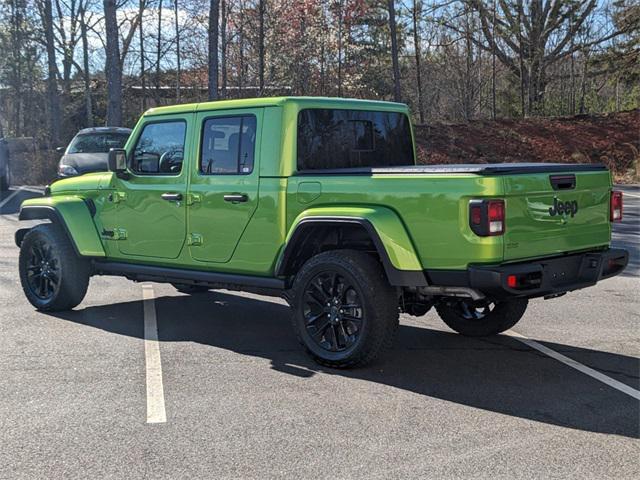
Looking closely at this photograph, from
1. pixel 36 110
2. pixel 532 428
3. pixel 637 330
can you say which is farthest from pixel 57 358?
pixel 36 110

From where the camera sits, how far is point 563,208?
5348mm

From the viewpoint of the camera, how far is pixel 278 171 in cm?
589

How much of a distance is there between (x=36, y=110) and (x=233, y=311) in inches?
1746

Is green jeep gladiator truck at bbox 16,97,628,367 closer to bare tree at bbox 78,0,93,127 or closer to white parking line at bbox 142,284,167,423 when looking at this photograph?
white parking line at bbox 142,284,167,423

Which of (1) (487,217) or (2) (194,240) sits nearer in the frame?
(1) (487,217)

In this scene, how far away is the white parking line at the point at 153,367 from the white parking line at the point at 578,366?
2920 mm

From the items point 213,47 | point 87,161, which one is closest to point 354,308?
point 87,161

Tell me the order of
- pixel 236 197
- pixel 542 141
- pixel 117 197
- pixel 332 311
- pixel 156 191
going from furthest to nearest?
pixel 542 141
pixel 117 197
pixel 156 191
pixel 236 197
pixel 332 311

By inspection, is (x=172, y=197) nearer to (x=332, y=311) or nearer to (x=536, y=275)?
(x=332, y=311)

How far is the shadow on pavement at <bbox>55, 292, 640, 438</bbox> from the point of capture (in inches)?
189

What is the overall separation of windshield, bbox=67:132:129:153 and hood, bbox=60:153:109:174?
366mm

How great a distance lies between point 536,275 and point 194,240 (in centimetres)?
280

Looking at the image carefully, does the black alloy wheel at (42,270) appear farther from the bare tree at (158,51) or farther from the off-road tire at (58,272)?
the bare tree at (158,51)

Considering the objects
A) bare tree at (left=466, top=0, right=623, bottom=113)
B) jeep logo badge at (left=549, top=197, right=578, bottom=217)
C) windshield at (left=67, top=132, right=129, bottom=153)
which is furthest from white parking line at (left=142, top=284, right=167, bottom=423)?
bare tree at (left=466, top=0, right=623, bottom=113)
